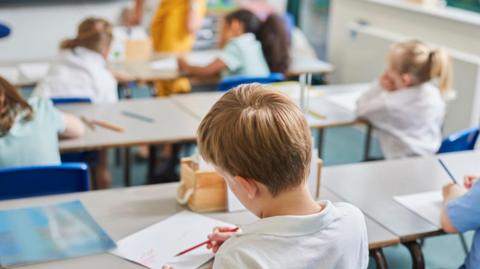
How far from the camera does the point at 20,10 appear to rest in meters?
6.11

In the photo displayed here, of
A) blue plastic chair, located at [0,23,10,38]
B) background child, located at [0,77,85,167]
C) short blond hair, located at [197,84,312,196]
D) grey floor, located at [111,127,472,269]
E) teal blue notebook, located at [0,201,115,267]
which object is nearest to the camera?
short blond hair, located at [197,84,312,196]

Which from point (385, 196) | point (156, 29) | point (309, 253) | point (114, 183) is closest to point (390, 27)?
point (156, 29)

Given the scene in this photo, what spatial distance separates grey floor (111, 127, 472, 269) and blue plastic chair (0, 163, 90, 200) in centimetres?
147

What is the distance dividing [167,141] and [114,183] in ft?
4.27

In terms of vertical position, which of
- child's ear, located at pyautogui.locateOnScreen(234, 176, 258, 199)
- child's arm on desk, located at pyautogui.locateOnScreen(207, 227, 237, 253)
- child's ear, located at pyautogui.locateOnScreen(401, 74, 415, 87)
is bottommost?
child's arm on desk, located at pyautogui.locateOnScreen(207, 227, 237, 253)

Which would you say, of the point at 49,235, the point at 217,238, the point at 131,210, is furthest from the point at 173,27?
the point at 217,238

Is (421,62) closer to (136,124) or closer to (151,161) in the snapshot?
(136,124)

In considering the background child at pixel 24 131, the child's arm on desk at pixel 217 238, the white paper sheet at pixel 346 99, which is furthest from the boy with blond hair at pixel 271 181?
the white paper sheet at pixel 346 99

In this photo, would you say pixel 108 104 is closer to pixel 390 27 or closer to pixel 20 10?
pixel 390 27

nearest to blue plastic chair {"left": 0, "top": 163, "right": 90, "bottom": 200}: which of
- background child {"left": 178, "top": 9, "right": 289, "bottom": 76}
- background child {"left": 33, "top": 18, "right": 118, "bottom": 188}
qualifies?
background child {"left": 33, "top": 18, "right": 118, "bottom": 188}

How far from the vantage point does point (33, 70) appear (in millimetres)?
4258

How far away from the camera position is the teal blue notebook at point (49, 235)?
6.00 ft

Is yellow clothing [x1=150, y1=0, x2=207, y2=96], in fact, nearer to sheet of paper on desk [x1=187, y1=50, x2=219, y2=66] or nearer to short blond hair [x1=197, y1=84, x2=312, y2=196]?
sheet of paper on desk [x1=187, y1=50, x2=219, y2=66]

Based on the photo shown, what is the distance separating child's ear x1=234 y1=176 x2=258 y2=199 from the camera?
1413mm
